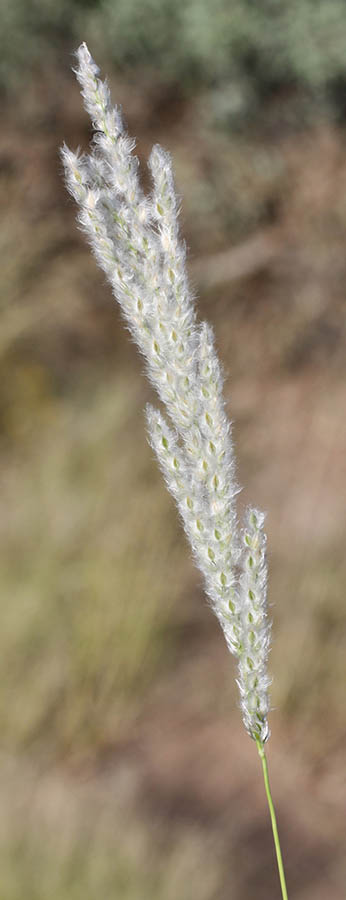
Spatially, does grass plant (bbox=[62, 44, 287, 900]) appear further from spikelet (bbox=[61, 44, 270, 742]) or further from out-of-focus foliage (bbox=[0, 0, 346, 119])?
out-of-focus foliage (bbox=[0, 0, 346, 119])

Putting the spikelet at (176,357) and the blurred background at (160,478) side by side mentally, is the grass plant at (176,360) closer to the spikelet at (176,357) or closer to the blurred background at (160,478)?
the spikelet at (176,357)

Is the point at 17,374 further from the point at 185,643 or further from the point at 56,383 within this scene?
the point at 185,643

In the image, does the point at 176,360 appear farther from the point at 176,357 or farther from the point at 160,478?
the point at 160,478

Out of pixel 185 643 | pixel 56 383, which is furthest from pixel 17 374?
pixel 185 643

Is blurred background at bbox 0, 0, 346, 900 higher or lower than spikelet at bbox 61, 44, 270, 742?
higher

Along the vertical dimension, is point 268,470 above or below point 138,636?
above

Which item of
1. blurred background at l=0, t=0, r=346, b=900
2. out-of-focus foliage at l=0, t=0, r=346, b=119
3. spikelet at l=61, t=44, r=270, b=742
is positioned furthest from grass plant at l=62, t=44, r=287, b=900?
out-of-focus foliage at l=0, t=0, r=346, b=119
